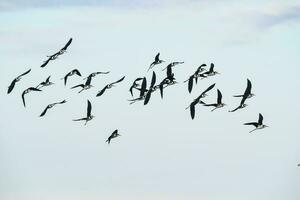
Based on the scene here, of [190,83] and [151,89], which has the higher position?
[190,83]

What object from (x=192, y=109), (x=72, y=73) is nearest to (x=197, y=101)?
(x=192, y=109)

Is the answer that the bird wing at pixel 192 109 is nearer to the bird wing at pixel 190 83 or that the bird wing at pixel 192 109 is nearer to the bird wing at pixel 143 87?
the bird wing at pixel 190 83

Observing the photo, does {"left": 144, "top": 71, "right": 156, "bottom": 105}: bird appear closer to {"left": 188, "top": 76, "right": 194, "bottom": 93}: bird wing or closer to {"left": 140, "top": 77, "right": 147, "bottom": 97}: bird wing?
{"left": 140, "top": 77, "right": 147, "bottom": 97}: bird wing

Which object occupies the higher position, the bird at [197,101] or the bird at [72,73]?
the bird at [72,73]

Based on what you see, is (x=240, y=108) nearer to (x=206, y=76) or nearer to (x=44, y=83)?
(x=206, y=76)

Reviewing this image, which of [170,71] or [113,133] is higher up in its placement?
[170,71]

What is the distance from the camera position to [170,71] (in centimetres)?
11475

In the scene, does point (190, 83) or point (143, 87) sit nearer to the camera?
point (143, 87)

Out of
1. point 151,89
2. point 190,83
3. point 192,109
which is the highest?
point 190,83

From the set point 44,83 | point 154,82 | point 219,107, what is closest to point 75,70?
point 44,83

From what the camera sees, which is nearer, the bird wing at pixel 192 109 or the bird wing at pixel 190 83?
the bird wing at pixel 192 109

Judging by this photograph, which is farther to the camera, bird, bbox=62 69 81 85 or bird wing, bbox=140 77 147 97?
bird, bbox=62 69 81 85

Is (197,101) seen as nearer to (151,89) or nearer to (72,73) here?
(151,89)

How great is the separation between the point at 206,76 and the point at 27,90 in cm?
2237
